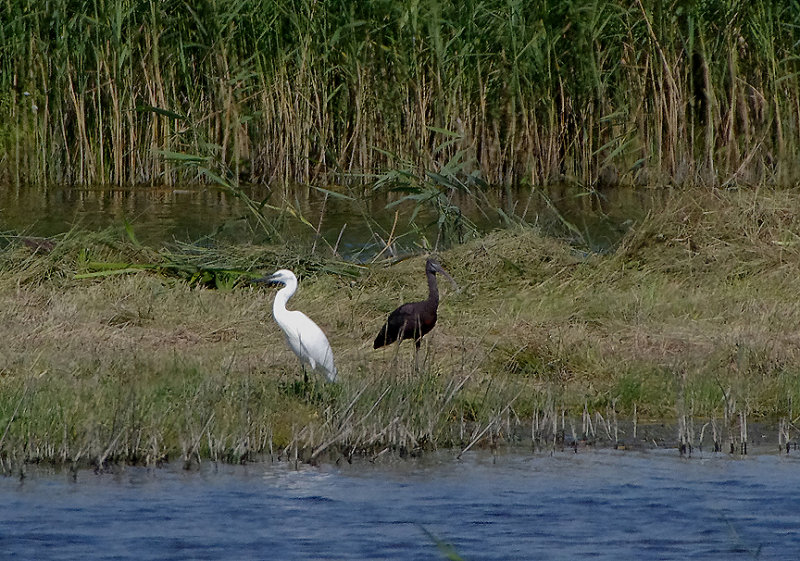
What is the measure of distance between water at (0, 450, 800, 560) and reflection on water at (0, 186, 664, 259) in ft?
18.9

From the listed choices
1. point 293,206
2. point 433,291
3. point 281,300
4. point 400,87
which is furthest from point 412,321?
point 400,87

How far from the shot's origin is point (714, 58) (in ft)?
53.1

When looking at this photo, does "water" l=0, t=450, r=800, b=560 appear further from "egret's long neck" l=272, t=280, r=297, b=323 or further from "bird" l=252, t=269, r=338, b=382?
"egret's long neck" l=272, t=280, r=297, b=323

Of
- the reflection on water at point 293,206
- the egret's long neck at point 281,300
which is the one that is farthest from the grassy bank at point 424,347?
the reflection on water at point 293,206

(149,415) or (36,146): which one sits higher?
(36,146)

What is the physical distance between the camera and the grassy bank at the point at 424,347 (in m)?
6.88

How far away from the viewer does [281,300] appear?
8203mm

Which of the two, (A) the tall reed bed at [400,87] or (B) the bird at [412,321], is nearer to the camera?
(B) the bird at [412,321]

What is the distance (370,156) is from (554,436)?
9675 mm

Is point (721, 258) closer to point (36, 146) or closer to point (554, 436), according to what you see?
point (554, 436)

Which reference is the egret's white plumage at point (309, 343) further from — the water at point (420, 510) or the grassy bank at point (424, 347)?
the water at point (420, 510)

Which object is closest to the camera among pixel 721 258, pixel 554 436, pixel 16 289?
pixel 554 436

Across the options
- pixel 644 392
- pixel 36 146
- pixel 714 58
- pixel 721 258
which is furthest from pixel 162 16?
pixel 644 392

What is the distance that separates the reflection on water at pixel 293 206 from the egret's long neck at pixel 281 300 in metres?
4.04
